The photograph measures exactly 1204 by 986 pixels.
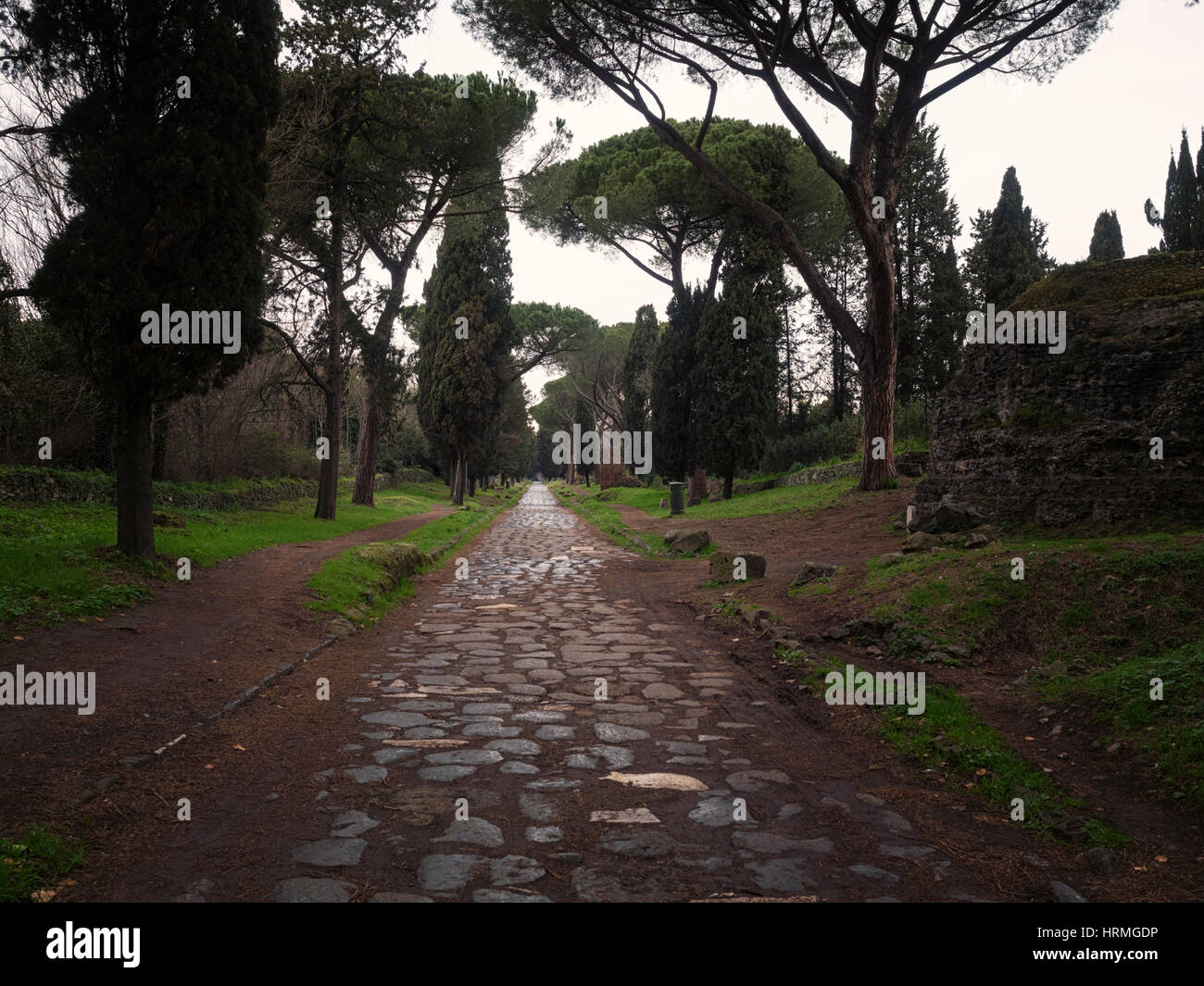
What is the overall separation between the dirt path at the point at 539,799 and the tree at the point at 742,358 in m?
19.6

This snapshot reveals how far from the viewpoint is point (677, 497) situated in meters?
23.7

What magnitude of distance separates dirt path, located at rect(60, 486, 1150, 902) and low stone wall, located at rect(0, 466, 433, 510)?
8.80 meters

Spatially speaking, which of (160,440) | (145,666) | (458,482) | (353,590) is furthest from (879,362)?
(458,482)

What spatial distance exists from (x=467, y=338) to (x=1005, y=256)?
2363cm

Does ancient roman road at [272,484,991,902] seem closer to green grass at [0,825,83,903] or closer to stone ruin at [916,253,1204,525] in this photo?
green grass at [0,825,83,903]

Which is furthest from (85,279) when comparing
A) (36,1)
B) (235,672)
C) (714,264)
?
(714,264)

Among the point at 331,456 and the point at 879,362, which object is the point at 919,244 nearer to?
the point at 879,362

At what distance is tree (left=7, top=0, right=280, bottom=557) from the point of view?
7961 millimetres

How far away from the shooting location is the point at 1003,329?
33.4 feet

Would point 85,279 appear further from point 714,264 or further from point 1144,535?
point 714,264

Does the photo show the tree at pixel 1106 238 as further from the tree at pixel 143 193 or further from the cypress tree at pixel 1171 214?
the tree at pixel 143 193

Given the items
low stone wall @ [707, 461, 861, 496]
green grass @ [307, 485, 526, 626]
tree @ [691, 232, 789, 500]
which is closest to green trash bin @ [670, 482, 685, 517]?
tree @ [691, 232, 789, 500]

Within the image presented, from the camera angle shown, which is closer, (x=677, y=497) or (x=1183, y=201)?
(x=677, y=497)

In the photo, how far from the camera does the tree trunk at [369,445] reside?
21.9m
